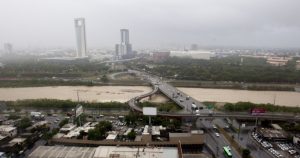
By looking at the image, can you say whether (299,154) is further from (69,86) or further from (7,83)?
(7,83)

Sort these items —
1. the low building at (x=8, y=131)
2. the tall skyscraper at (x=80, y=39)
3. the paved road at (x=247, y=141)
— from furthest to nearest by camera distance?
the tall skyscraper at (x=80, y=39), the low building at (x=8, y=131), the paved road at (x=247, y=141)

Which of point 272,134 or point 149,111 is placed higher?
point 149,111

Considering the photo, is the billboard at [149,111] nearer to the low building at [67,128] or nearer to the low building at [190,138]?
the low building at [190,138]

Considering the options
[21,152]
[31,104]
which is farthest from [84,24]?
[21,152]

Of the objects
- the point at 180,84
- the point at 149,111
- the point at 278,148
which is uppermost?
the point at 149,111

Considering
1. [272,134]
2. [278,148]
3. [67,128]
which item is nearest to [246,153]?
[278,148]

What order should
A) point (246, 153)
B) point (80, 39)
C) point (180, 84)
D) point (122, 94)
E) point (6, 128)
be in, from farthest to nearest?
point (80, 39) < point (180, 84) < point (122, 94) < point (6, 128) < point (246, 153)

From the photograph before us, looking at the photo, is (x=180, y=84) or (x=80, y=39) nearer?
(x=180, y=84)

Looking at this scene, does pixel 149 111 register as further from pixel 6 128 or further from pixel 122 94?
pixel 122 94

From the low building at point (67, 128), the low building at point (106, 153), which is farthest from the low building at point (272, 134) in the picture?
the low building at point (67, 128)

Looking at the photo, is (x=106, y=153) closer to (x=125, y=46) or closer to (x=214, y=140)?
(x=214, y=140)

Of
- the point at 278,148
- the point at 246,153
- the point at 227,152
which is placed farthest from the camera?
the point at 278,148
